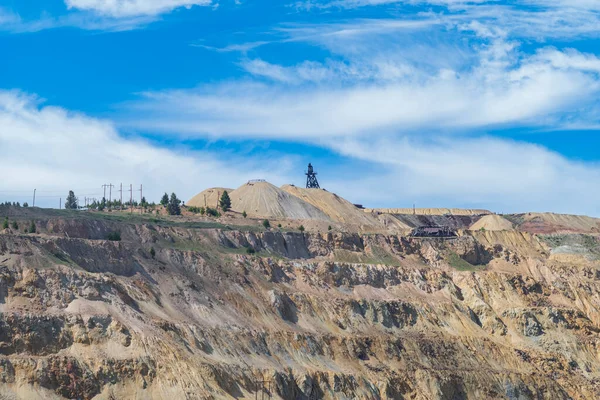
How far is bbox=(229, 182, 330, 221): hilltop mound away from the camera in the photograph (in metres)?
179

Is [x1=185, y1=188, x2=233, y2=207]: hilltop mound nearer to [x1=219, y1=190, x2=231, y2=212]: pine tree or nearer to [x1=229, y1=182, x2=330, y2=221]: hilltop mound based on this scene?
[x1=229, y1=182, x2=330, y2=221]: hilltop mound

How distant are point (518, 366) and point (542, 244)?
43.2m

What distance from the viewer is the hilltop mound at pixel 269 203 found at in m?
179

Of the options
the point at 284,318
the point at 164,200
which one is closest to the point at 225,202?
the point at 164,200

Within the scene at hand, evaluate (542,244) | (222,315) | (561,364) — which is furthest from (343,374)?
(542,244)

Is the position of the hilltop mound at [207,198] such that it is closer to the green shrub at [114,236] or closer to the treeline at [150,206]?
the treeline at [150,206]

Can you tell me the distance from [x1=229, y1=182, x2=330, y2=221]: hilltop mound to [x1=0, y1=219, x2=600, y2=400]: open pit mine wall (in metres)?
34.1

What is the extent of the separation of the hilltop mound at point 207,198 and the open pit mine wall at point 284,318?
45533 mm

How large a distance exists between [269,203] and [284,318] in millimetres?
67883

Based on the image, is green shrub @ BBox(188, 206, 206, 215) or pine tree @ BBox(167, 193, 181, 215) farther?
green shrub @ BBox(188, 206, 206, 215)

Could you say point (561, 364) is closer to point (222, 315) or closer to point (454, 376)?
point (454, 376)

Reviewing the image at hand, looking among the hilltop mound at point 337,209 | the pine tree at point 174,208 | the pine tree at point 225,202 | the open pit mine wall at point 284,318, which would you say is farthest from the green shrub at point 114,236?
the hilltop mound at point 337,209

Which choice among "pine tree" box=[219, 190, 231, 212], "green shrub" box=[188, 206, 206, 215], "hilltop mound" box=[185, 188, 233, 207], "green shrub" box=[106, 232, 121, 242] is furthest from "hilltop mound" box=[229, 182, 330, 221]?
"green shrub" box=[106, 232, 121, 242]

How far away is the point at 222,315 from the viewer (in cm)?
10819
